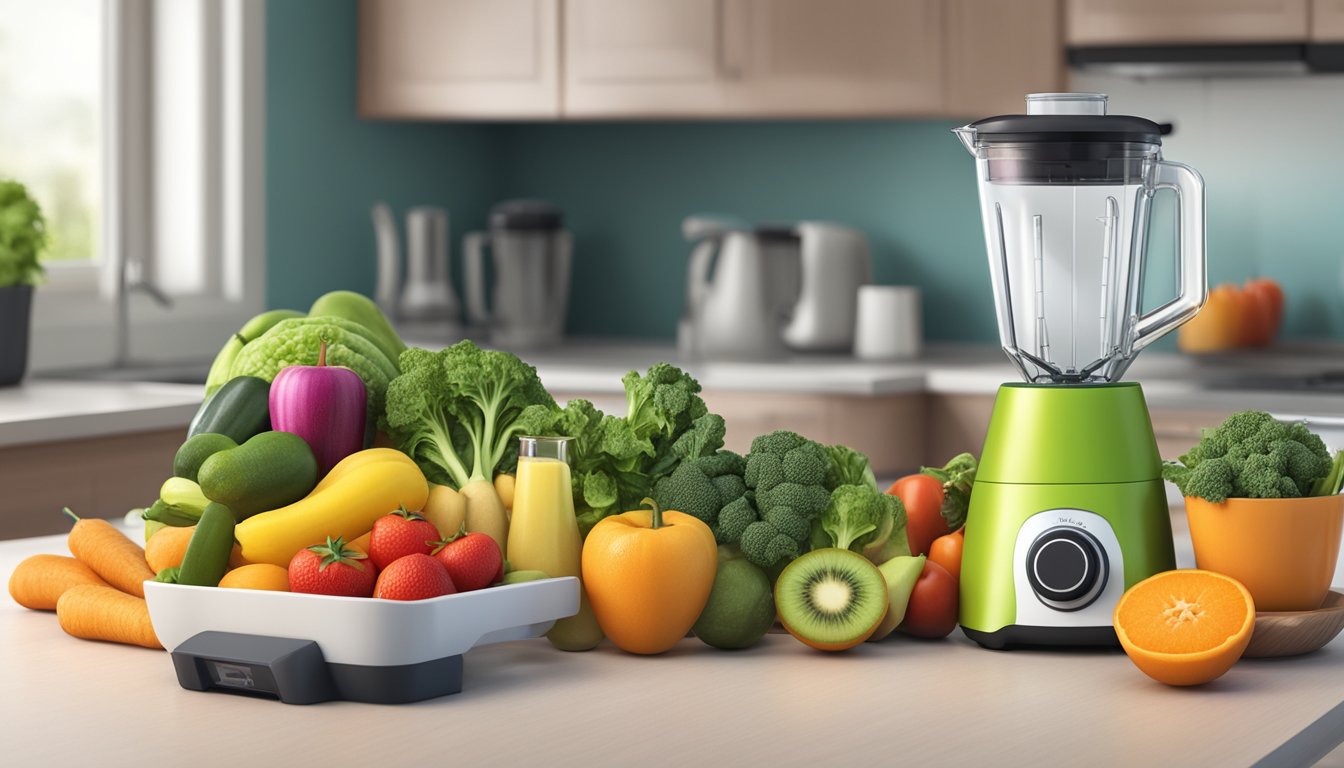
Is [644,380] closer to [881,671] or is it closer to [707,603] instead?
[707,603]

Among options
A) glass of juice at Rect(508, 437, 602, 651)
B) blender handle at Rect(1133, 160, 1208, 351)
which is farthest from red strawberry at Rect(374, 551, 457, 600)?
blender handle at Rect(1133, 160, 1208, 351)

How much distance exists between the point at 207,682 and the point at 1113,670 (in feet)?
1.93

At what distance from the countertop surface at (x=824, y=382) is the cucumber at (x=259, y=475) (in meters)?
1.48

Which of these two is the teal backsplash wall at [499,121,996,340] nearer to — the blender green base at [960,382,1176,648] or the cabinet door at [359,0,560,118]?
the cabinet door at [359,0,560,118]

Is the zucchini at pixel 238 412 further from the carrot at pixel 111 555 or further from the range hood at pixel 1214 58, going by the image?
the range hood at pixel 1214 58

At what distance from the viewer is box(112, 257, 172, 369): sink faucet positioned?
347cm

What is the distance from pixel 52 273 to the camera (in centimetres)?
350

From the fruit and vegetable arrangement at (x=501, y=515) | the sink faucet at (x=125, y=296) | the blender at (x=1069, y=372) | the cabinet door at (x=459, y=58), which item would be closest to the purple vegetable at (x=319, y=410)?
the fruit and vegetable arrangement at (x=501, y=515)

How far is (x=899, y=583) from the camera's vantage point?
1.21 m

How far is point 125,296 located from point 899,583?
262 cm

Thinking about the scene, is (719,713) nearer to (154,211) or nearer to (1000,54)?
(1000,54)

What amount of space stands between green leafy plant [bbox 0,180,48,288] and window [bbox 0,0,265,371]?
451 millimetres

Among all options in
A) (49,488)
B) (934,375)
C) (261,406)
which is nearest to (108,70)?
(49,488)

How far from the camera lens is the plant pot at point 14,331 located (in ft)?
9.72
